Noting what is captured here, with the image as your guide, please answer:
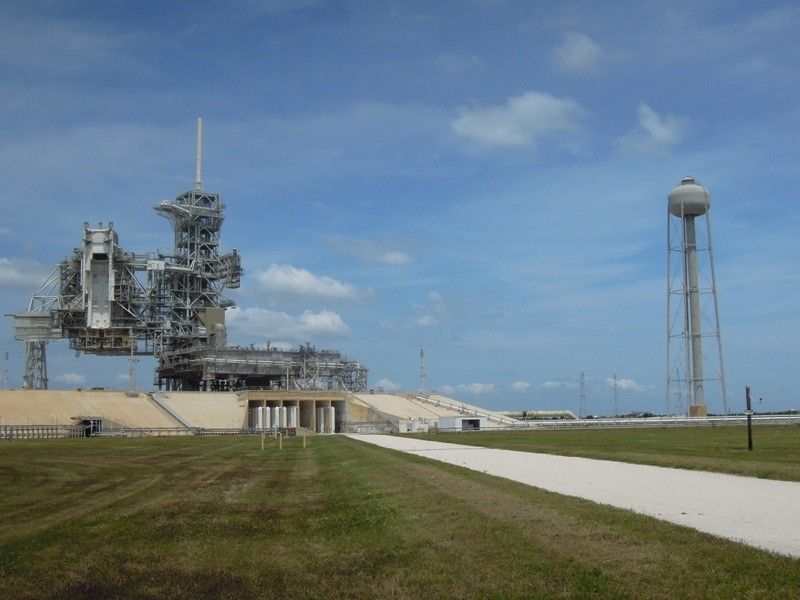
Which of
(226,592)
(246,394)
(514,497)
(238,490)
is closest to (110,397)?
(246,394)

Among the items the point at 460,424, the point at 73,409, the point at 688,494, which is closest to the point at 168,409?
the point at 73,409

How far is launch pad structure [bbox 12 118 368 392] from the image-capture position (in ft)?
344

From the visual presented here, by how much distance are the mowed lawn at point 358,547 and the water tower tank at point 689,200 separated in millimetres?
77435

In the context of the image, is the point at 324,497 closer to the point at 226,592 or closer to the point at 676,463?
the point at 226,592

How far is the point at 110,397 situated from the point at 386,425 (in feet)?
103

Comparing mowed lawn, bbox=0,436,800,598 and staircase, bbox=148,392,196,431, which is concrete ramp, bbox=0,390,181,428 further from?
mowed lawn, bbox=0,436,800,598

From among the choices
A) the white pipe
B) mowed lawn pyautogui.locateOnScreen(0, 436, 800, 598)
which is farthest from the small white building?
mowed lawn pyautogui.locateOnScreen(0, 436, 800, 598)

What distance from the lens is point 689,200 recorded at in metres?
91.8

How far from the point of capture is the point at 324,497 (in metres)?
20.0

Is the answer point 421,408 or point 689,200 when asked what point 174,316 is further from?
A: point 689,200

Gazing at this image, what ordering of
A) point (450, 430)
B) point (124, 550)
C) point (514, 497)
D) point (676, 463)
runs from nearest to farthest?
point (124, 550)
point (514, 497)
point (676, 463)
point (450, 430)

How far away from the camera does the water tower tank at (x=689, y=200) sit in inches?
3615

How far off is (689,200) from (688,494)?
7920cm

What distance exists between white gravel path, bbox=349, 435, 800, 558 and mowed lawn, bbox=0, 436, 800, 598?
0.90 meters
